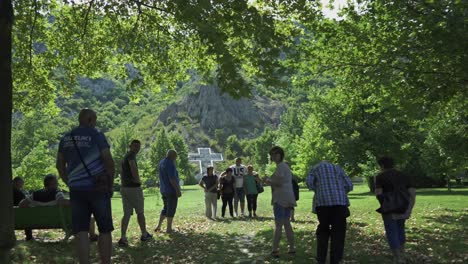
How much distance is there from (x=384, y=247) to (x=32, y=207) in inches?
294

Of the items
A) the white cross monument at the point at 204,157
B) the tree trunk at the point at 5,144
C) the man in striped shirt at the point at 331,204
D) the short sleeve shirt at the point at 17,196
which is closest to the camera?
the tree trunk at the point at 5,144

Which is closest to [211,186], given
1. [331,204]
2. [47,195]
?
[47,195]

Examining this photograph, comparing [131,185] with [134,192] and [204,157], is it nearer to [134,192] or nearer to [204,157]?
[134,192]

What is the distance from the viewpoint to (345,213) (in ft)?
23.3

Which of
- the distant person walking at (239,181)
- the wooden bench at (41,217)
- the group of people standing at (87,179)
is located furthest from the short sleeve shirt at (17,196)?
the distant person walking at (239,181)

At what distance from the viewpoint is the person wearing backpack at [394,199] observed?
764cm

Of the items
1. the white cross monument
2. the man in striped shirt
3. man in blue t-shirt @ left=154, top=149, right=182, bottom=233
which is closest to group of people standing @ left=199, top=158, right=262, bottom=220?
man in blue t-shirt @ left=154, top=149, right=182, bottom=233

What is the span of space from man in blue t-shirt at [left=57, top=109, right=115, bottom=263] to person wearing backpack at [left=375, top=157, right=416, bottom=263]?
4.67m

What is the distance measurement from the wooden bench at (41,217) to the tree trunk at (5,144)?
12.5 feet

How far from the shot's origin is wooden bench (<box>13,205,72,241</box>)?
30.7 feet

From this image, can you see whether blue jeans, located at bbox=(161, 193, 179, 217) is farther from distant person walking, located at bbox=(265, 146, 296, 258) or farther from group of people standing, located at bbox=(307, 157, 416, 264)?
group of people standing, located at bbox=(307, 157, 416, 264)

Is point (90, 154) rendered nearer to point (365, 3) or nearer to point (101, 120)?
point (365, 3)

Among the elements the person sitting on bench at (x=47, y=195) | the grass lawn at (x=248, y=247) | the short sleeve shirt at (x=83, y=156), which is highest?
the short sleeve shirt at (x=83, y=156)

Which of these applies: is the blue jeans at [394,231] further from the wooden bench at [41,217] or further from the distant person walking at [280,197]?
the wooden bench at [41,217]
